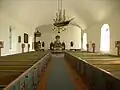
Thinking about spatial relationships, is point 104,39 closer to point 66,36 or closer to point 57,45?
point 57,45

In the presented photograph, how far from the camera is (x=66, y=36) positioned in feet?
94.9

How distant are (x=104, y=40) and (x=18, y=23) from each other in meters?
7.39

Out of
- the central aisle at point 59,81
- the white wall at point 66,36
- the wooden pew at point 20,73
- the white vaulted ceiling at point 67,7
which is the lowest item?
the central aisle at point 59,81

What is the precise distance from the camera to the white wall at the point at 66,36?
2864cm

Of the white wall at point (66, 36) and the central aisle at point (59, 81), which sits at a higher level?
the white wall at point (66, 36)

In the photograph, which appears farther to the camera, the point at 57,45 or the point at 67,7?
the point at 57,45

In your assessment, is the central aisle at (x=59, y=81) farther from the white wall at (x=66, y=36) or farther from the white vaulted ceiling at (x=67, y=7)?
the white wall at (x=66, y=36)

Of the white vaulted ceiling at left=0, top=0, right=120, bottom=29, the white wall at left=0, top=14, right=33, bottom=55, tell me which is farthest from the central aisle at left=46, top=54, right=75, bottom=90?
the white vaulted ceiling at left=0, top=0, right=120, bottom=29

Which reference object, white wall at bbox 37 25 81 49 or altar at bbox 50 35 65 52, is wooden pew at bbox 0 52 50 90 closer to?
altar at bbox 50 35 65 52

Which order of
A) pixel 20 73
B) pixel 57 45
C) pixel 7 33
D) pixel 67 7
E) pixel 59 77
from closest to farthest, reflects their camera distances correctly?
1. pixel 20 73
2. pixel 59 77
3. pixel 7 33
4. pixel 67 7
5. pixel 57 45

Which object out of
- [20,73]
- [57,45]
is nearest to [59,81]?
[20,73]

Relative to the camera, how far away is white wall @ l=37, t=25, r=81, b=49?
28641 millimetres

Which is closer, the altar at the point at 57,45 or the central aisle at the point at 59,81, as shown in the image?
the central aisle at the point at 59,81

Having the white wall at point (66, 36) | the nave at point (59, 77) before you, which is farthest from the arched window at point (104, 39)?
the nave at point (59, 77)
